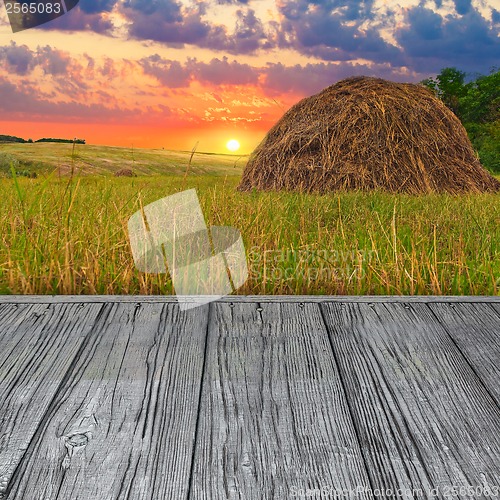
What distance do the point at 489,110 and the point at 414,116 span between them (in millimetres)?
28247

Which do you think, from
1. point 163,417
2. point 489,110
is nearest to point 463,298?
point 163,417

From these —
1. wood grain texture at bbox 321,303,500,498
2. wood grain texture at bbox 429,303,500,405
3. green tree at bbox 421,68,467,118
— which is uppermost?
wood grain texture at bbox 321,303,500,498

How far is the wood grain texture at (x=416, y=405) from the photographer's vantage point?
4.03ft

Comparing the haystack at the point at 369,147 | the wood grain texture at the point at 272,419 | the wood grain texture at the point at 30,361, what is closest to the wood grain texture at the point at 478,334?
the wood grain texture at the point at 272,419

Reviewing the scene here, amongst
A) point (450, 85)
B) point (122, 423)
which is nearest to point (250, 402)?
point (122, 423)

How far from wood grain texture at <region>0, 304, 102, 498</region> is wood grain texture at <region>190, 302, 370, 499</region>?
43 centimetres

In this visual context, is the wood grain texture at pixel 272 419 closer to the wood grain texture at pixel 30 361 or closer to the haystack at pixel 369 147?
the wood grain texture at pixel 30 361

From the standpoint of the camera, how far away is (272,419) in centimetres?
139

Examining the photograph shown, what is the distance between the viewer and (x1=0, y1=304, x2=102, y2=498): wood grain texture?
4.40 ft

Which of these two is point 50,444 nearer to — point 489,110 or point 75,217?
point 75,217

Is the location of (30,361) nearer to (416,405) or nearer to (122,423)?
(122,423)

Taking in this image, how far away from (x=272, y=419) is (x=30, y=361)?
83 centimetres

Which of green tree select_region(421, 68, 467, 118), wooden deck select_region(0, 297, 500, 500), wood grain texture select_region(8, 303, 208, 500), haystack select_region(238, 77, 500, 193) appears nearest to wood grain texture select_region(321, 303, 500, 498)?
wooden deck select_region(0, 297, 500, 500)

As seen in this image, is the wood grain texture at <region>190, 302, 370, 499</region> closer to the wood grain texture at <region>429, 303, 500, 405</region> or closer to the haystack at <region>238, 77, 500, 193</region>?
the wood grain texture at <region>429, 303, 500, 405</region>
